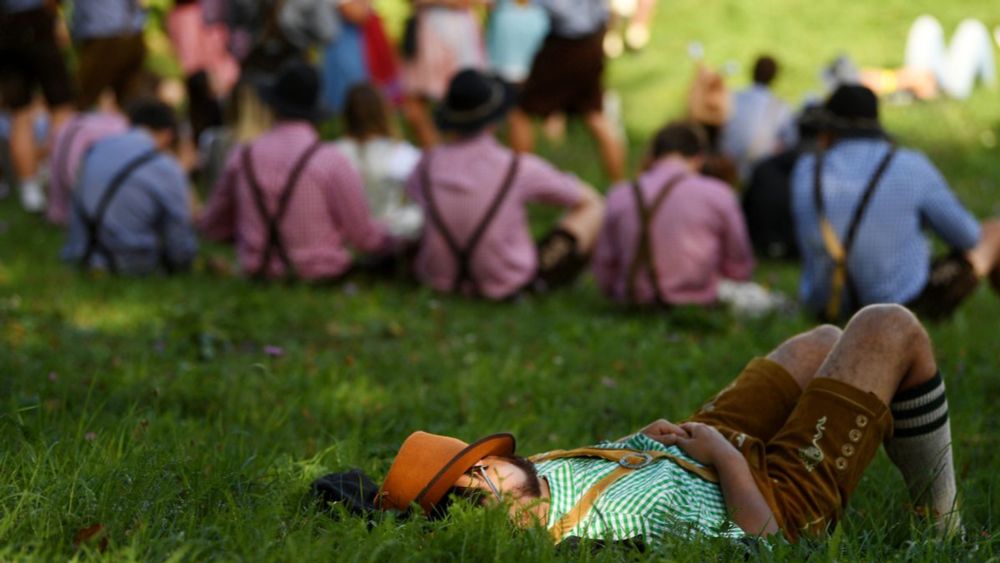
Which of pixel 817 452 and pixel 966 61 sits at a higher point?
pixel 817 452

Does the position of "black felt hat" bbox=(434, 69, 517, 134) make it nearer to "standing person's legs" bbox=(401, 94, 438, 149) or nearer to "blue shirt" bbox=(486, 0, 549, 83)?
"standing person's legs" bbox=(401, 94, 438, 149)

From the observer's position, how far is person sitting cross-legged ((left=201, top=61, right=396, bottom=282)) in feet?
26.5

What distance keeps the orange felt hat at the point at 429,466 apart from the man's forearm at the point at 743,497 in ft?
1.85

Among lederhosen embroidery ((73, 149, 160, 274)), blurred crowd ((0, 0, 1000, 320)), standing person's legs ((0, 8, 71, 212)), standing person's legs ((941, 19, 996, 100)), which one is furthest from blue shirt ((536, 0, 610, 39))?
standing person's legs ((941, 19, 996, 100))

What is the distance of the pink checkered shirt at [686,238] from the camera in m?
7.44

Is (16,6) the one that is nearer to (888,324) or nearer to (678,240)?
(678,240)

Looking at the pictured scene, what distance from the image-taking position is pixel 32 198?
35.9ft

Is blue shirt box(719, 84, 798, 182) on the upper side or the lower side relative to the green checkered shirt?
lower

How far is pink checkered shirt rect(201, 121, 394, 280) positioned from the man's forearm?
16.0 feet

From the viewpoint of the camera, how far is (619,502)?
11.0 ft

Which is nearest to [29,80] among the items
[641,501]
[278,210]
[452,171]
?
[278,210]

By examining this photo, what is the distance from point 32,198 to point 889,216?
7066 mm

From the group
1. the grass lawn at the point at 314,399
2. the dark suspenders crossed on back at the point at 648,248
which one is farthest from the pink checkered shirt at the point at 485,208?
the dark suspenders crossed on back at the point at 648,248

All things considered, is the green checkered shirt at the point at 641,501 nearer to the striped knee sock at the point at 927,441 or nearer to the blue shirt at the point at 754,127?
the striped knee sock at the point at 927,441
